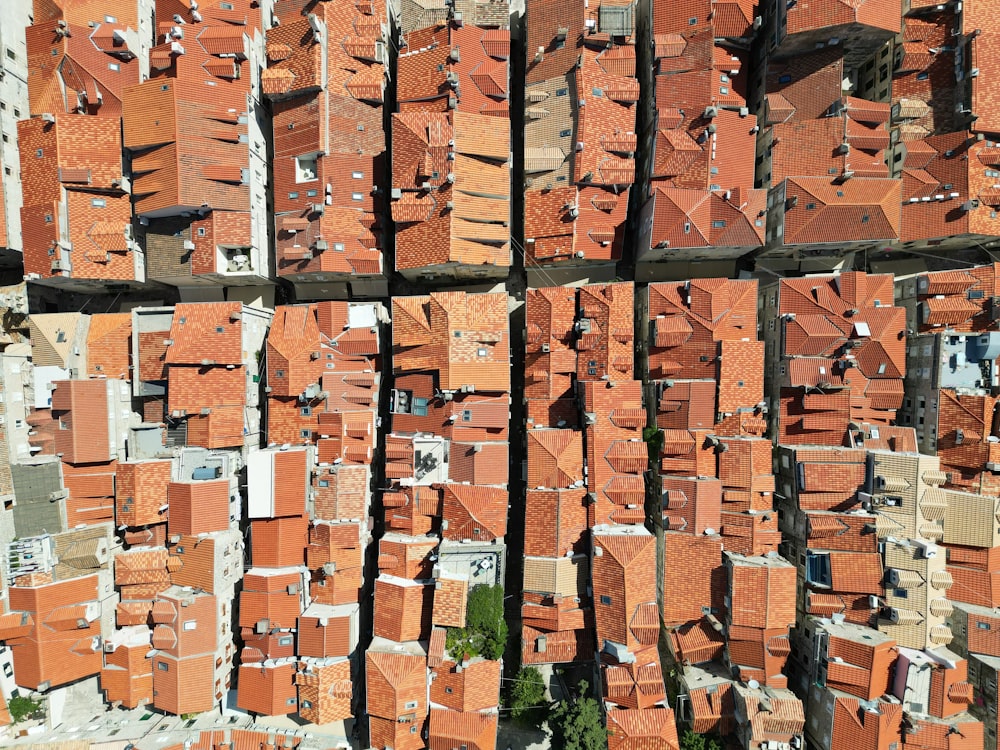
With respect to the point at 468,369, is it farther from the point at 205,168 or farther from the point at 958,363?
the point at 958,363

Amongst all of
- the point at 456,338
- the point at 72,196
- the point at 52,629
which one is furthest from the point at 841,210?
the point at 52,629

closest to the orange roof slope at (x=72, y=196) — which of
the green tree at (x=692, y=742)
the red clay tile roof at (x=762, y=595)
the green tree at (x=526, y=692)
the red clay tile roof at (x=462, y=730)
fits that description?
the red clay tile roof at (x=462, y=730)

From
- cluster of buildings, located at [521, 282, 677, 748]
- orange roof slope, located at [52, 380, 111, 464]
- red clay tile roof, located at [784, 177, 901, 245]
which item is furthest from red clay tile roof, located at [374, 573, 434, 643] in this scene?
red clay tile roof, located at [784, 177, 901, 245]

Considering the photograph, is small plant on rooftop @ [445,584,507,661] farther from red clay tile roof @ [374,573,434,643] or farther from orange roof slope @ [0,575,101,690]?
orange roof slope @ [0,575,101,690]

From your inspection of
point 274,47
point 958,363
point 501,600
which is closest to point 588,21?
point 274,47

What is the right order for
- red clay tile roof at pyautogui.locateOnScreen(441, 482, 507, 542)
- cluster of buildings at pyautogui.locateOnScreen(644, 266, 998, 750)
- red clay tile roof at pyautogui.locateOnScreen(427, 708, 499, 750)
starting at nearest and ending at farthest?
cluster of buildings at pyautogui.locateOnScreen(644, 266, 998, 750) < red clay tile roof at pyautogui.locateOnScreen(427, 708, 499, 750) < red clay tile roof at pyautogui.locateOnScreen(441, 482, 507, 542)

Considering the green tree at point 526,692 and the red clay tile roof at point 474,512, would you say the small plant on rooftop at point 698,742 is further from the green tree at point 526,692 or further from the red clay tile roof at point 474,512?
the red clay tile roof at point 474,512
